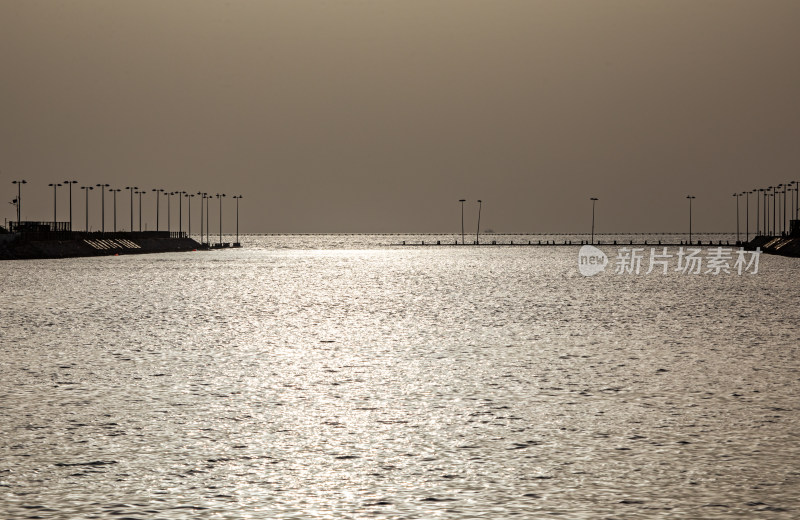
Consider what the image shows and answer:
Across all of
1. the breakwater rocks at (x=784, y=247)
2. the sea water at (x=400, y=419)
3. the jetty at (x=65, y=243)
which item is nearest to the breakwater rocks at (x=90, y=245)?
the jetty at (x=65, y=243)

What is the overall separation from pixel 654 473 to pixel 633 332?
59.3 ft

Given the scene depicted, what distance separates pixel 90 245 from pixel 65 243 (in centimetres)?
901

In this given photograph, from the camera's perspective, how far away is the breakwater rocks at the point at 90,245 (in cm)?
11325

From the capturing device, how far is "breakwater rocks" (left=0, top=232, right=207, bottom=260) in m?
113

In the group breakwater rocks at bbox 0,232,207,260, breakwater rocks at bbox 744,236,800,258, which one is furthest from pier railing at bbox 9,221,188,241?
breakwater rocks at bbox 744,236,800,258

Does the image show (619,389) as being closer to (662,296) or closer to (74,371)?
(74,371)

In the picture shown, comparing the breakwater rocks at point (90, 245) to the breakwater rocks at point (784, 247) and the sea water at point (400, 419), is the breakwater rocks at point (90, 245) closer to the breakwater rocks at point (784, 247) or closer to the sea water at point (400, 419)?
the sea water at point (400, 419)

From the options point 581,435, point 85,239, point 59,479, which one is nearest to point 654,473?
point 581,435

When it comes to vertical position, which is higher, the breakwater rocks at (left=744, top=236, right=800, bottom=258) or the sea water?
the breakwater rocks at (left=744, top=236, right=800, bottom=258)

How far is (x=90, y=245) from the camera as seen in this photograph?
13712cm

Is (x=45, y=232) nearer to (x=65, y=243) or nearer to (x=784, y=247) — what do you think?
(x=65, y=243)

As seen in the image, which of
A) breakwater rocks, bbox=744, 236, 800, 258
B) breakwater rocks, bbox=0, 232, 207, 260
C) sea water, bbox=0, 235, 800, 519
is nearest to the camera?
sea water, bbox=0, 235, 800, 519

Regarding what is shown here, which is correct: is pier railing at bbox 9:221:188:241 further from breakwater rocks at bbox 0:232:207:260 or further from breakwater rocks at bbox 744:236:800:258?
breakwater rocks at bbox 744:236:800:258

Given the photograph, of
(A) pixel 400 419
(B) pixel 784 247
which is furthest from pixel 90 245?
(A) pixel 400 419
